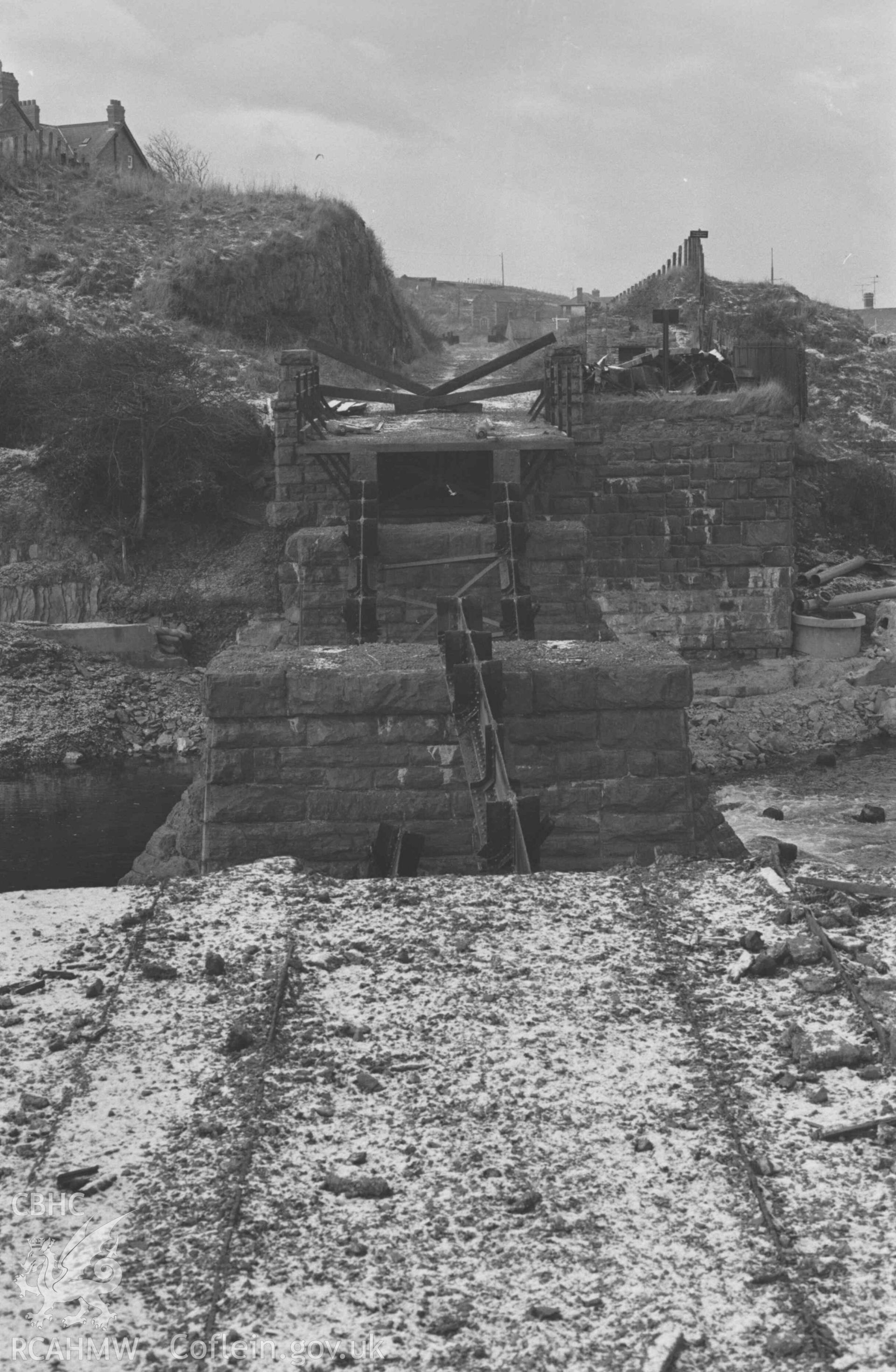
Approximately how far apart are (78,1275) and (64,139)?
48.6 metres

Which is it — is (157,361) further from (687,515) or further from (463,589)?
(463,589)

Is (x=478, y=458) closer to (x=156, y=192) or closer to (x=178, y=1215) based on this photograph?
(x=178, y=1215)

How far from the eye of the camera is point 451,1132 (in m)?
4.32

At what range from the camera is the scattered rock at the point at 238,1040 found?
4.85m

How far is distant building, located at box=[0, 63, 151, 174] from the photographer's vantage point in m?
44.5

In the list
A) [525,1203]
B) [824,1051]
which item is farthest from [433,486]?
[525,1203]

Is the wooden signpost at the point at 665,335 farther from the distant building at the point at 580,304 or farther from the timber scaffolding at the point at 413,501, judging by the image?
the distant building at the point at 580,304

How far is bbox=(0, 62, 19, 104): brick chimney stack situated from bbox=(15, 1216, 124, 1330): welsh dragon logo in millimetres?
48921

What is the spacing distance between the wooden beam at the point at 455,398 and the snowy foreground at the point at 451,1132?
49.8 ft

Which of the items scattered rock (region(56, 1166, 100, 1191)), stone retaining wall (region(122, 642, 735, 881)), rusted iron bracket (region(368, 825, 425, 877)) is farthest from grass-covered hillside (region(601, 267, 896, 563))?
scattered rock (region(56, 1166, 100, 1191))

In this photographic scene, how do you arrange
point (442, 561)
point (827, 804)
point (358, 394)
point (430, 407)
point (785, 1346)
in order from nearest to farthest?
1. point (785, 1346)
2. point (442, 561)
3. point (827, 804)
4. point (358, 394)
5. point (430, 407)

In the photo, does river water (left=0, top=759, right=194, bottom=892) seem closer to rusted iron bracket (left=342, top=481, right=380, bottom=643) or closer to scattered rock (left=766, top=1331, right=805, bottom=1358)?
rusted iron bracket (left=342, top=481, right=380, bottom=643)

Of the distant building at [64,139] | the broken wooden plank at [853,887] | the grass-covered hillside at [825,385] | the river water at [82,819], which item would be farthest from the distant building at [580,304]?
the broken wooden plank at [853,887]

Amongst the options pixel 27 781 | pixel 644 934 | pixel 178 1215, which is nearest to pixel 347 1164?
pixel 178 1215
